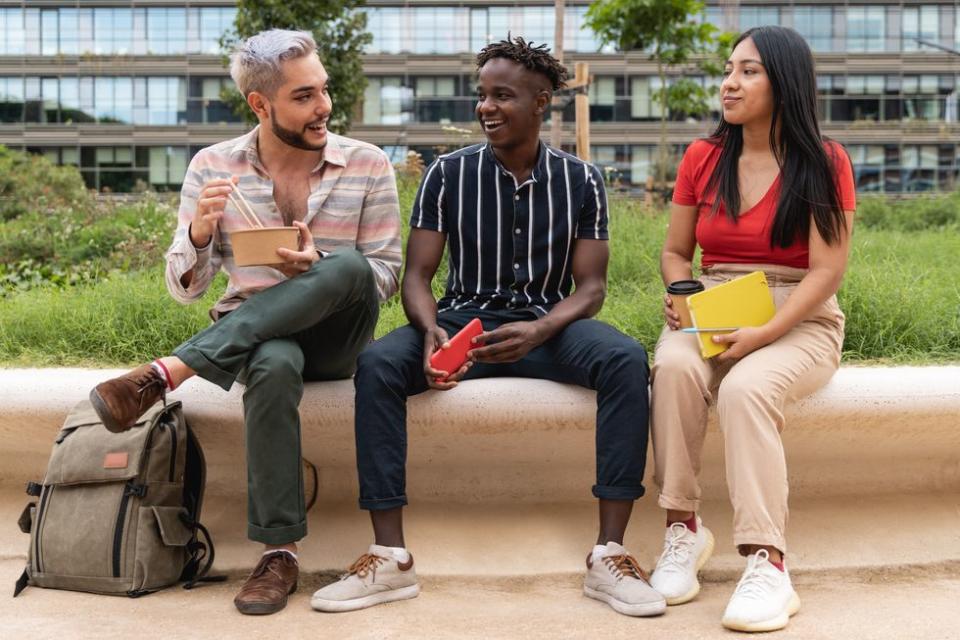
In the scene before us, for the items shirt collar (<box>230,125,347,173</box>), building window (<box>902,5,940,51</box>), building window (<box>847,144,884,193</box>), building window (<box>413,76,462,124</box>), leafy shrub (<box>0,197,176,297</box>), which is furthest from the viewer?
building window (<box>902,5,940,51</box>)

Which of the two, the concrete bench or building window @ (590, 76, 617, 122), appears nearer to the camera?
the concrete bench

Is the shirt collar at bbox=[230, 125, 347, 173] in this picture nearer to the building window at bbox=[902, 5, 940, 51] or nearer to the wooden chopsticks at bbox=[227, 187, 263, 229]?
the wooden chopsticks at bbox=[227, 187, 263, 229]

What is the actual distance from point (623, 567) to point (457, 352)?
0.76 meters

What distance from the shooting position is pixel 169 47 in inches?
1483

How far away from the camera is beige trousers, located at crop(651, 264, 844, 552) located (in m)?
2.92

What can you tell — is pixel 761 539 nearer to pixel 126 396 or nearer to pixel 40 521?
pixel 126 396

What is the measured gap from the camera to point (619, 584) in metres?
3.03

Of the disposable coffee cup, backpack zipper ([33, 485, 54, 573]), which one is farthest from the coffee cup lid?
backpack zipper ([33, 485, 54, 573])

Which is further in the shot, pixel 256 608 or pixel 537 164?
pixel 537 164

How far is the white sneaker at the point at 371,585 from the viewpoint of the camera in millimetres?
2998

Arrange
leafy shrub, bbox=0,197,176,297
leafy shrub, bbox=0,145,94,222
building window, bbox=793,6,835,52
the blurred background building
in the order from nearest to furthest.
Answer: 1. leafy shrub, bbox=0,197,176,297
2. leafy shrub, bbox=0,145,94,222
3. the blurred background building
4. building window, bbox=793,6,835,52

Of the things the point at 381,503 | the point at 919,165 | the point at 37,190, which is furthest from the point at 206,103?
the point at 381,503

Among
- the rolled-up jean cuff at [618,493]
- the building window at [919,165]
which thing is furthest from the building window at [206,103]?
the rolled-up jean cuff at [618,493]

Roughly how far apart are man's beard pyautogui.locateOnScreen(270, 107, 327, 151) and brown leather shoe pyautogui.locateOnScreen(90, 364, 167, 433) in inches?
32.9
